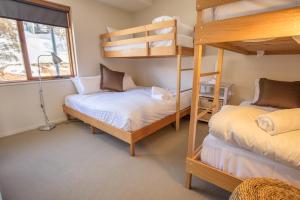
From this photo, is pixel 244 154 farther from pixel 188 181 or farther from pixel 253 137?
pixel 188 181

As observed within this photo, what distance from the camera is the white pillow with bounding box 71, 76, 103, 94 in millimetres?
2906

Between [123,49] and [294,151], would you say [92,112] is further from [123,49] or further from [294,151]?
[294,151]

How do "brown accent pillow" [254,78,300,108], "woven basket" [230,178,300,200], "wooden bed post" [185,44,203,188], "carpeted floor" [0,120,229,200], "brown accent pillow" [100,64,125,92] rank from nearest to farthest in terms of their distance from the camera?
1. "woven basket" [230,178,300,200]
2. "wooden bed post" [185,44,203,188]
3. "carpeted floor" [0,120,229,200]
4. "brown accent pillow" [254,78,300,108]
5. "brown accent pillow" [100,64,125,92]

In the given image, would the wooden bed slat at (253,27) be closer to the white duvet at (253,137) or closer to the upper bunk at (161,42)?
the white duvet at (253,137)

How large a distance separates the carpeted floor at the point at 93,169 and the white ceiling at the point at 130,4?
8.81ft

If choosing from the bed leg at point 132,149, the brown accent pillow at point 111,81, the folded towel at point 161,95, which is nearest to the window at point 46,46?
the brown accent pillow at point 111,81

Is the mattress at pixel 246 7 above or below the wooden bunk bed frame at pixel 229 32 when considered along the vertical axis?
Result: above

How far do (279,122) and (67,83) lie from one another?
312 centimetres

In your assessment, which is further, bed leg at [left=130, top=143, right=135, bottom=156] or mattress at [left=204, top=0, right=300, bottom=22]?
bed leg at [left=130, top=143, right=135, bottom=156]

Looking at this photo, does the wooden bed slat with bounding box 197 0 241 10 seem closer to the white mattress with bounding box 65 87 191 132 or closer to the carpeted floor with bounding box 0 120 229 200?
the white mattress with bounding box 65 87 191 132

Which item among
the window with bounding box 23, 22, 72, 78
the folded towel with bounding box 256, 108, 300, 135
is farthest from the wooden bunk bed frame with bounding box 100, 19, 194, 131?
the folded towel with bounding box 256, 108, 300, 135

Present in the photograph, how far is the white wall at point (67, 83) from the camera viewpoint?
2.44 meters

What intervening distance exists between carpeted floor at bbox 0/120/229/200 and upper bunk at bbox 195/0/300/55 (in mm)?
1242

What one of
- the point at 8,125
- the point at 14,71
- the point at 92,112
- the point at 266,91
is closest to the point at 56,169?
the point at 92,112
